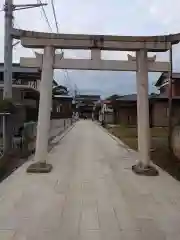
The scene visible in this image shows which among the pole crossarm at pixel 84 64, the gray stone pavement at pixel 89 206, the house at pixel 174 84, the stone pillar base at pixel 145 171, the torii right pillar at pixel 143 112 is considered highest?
the house at pixel 174 84

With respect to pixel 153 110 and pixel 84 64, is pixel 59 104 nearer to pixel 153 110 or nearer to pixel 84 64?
pixel 153 110

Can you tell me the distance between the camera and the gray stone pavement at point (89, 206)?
5.45m

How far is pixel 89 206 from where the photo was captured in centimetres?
698

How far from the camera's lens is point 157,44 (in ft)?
37.4

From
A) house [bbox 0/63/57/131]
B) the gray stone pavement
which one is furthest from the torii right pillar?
house [bbox 0/63/57/131]

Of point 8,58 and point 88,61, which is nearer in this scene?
point 88,61

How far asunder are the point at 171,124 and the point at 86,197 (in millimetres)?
8166

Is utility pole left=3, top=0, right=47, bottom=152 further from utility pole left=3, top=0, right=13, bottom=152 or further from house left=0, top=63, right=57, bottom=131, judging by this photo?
house left=0, top=63, right=57, bottom=131

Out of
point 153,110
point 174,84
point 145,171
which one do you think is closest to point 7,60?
point 145,171

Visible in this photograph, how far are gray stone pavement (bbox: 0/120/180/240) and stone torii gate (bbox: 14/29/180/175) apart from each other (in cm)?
109

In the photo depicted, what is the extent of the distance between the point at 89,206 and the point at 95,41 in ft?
19.6

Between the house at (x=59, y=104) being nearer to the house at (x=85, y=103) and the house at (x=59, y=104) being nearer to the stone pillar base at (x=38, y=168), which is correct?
the stone pillar base at (x=38, y=168)

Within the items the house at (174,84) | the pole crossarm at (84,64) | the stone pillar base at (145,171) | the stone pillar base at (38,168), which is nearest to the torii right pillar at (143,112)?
the stone pillar base at (145,171)

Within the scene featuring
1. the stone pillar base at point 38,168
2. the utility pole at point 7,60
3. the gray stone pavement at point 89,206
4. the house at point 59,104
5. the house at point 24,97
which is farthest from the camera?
the house at point 59,104
